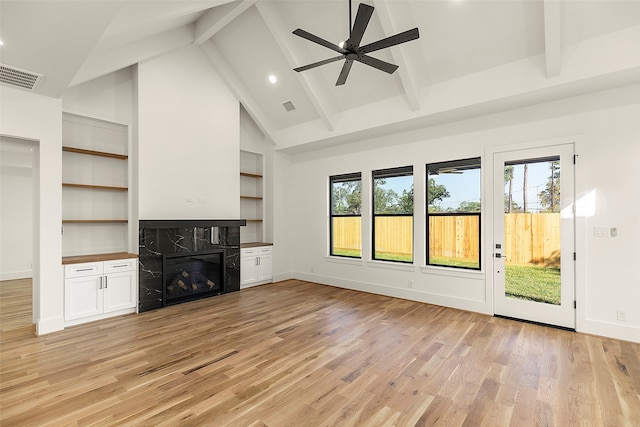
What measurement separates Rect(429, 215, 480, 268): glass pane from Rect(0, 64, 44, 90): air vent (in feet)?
18.5

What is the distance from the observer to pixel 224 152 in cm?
600

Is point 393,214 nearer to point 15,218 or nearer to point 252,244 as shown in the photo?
point 252,244

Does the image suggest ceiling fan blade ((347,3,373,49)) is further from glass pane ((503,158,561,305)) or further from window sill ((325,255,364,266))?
window sill ((325,255,364,266))

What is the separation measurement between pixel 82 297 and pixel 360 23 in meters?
4.85

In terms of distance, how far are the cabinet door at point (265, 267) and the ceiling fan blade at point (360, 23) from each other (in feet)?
15.5

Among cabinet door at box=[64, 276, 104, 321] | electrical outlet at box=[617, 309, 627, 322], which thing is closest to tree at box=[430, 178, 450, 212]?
electrical outlet at box=[617, 309, 627, 322]

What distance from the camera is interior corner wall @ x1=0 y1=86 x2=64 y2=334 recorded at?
3730 mm

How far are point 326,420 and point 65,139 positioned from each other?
5.34 meters

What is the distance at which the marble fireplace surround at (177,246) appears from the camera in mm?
4754

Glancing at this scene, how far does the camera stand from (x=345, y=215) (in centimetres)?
650

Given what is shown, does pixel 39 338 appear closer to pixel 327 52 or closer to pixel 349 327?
pixel 349 327

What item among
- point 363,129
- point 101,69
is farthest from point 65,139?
point 363,129

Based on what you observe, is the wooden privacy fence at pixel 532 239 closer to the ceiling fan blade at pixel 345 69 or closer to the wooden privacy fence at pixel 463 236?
the wooden privacy fence at pixel 463 236

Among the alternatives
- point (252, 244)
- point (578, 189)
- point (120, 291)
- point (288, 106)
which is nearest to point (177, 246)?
point (120, 291)
